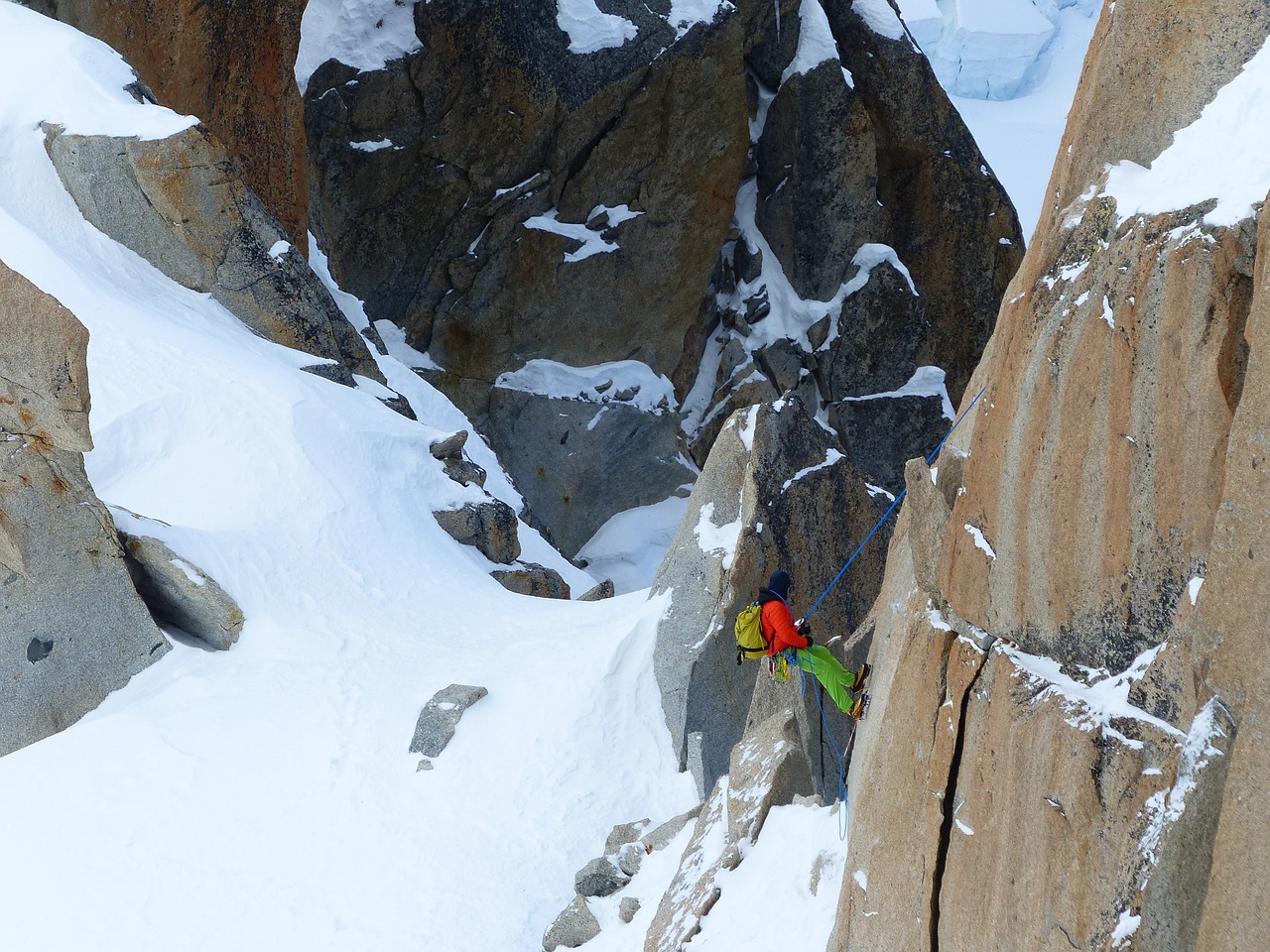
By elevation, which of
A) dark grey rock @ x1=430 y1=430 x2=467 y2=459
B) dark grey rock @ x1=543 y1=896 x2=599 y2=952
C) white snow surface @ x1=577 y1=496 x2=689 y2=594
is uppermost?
dark grey rock @ x1=430 y1=430 x2=467 y2=459

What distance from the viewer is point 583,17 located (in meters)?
25.4

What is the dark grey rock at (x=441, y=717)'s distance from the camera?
33.7 feet

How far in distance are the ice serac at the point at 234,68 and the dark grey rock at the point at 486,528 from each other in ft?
21.7

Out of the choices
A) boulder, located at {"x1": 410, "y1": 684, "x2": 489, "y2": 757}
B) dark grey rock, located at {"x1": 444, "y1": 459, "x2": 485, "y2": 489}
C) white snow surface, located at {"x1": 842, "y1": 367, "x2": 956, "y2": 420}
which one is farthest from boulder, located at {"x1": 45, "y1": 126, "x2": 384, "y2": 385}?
white snow surface, located at {"x1": 842, "y1": 367, "x2": 956, "y2": 420}

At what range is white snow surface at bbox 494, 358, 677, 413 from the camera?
86.1ft

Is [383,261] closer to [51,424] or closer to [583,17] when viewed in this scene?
[583,17]

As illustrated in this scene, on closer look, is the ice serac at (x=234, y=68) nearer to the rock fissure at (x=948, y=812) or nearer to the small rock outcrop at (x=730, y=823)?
the small rock outcrop at (x=730, y=823)

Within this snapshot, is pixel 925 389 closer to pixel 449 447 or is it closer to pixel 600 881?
pixel 449 447

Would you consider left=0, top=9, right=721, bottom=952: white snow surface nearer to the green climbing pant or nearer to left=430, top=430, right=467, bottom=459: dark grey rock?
left=430, top=430, right=467, bottom=459: dark grey rock

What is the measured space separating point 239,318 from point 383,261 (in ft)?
31.8

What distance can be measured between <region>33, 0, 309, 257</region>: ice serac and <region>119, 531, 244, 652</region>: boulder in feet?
27.2

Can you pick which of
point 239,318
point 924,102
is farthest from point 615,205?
point 239,318

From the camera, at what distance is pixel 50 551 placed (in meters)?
10.8

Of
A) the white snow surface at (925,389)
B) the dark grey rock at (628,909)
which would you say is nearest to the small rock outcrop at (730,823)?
the dark grey rock at (628,909)
